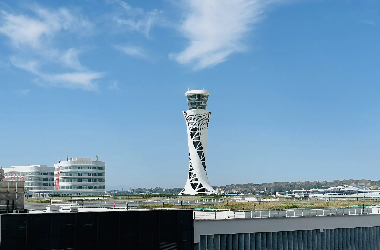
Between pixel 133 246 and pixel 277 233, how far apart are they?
1732cm

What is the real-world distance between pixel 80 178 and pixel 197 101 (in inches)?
2080

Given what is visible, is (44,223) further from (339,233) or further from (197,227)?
(339,233)

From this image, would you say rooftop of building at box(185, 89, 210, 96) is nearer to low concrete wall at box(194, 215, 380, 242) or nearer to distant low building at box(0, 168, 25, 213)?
low concrete wall at box(194, 215, 380, 242)

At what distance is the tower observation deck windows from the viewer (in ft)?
542

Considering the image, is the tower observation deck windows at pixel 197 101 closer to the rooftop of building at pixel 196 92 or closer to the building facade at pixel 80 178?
the rooftop of building at pixel 196 92

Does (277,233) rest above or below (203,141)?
below

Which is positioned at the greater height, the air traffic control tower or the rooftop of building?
the rooftop of building

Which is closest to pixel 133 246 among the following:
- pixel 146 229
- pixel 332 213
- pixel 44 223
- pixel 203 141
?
pixel 146 229

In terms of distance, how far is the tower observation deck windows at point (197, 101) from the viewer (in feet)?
542

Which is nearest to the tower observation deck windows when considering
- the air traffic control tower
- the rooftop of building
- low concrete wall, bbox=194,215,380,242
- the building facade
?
the air traffic control tower

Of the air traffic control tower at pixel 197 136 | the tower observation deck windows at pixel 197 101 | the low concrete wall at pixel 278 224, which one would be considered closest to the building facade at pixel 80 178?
the air traffic control tower at pixel 197 136

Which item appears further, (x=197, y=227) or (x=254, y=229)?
(x=254, y=229)

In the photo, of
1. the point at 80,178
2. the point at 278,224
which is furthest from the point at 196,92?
the point at 278,224

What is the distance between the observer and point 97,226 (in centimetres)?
3300
